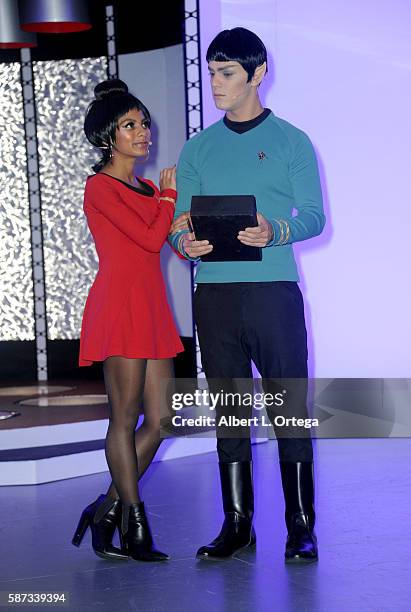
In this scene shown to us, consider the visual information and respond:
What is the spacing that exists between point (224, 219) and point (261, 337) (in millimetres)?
428

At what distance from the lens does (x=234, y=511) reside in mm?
3225

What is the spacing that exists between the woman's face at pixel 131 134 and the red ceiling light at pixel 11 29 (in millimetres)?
3048

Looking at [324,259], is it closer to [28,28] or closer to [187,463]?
[187,463]

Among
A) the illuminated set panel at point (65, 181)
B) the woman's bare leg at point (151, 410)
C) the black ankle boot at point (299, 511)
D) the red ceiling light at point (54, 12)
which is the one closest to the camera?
the black ankle boot at point (299, 511)

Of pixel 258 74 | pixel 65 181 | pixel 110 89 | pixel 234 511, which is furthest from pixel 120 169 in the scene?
pixel 65 181

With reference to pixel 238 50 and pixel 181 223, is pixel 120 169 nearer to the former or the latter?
pixel 181 223

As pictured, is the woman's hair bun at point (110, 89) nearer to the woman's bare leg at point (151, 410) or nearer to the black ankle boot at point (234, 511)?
the woman's bare leg at point (151, 410)

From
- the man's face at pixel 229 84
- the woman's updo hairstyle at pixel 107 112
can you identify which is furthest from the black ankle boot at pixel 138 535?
the man's face at pixel 229 84

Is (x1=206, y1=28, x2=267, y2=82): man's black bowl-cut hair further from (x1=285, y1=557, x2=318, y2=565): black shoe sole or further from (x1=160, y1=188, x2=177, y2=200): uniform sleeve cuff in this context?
(x1=285, y1=557, x2=318, y2=565): black shoe sole

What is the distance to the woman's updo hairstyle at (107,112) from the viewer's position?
3180 millimetres

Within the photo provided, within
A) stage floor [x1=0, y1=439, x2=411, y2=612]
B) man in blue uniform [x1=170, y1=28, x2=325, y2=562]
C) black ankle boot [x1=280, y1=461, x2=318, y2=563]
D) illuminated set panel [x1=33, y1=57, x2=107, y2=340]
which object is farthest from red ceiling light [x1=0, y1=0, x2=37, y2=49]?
black ankle boot [x1=280, y1=461, x2=318, y2=563]

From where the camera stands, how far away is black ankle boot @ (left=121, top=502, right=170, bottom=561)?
3168mm

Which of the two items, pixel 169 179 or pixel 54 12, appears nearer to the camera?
pixel 169 179

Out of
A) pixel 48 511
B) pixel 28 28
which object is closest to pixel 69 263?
pixel 28 28
